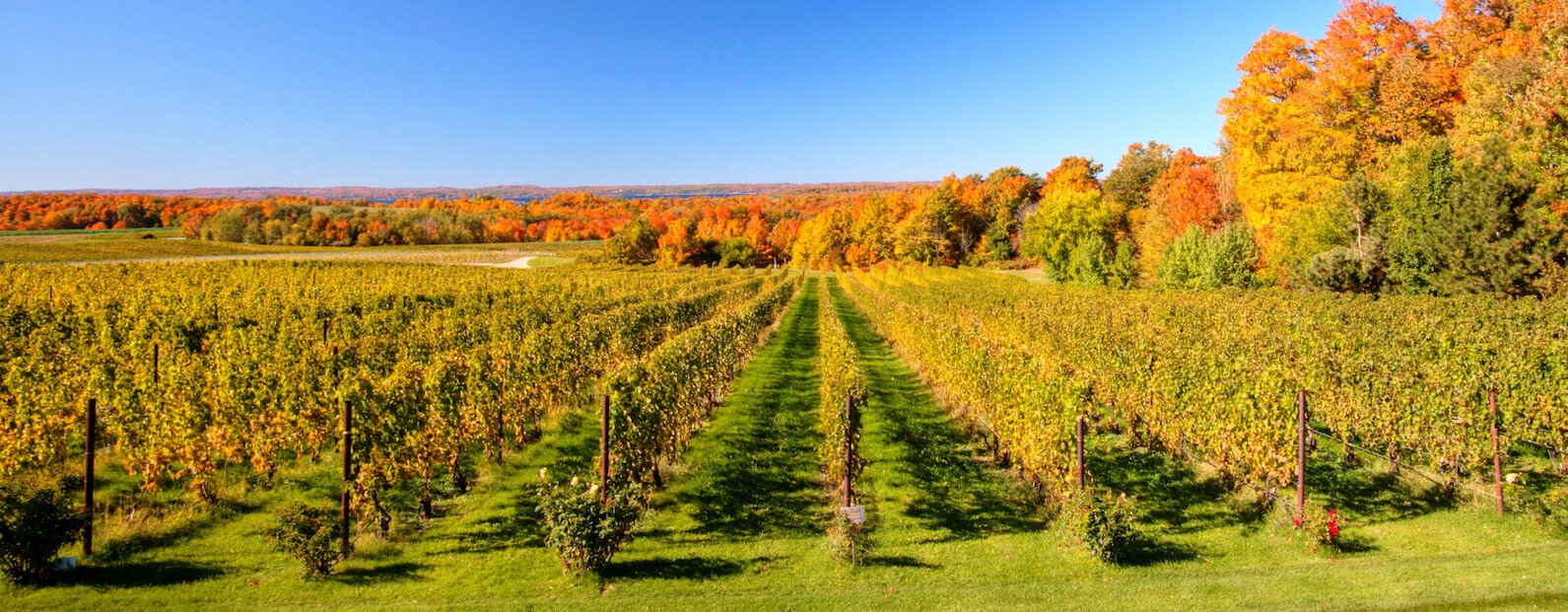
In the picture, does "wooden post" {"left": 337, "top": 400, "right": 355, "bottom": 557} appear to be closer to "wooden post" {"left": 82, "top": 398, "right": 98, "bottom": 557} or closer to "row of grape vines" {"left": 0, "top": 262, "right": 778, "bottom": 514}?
"row of grape vines" {"left": 0, "top": 262, "right": 778, "bottom": 514}

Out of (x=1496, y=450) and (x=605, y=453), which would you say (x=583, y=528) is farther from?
(x=1496, y=450)

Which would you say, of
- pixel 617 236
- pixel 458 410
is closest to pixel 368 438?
pixel 458 410

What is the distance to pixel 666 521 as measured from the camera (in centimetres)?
814

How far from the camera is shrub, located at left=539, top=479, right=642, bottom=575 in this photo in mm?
6410

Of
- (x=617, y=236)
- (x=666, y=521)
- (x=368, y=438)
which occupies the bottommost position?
(x=666, y=521)

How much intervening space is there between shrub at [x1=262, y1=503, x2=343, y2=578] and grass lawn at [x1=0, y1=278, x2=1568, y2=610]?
0.56 ft

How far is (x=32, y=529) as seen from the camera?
19.2 ft

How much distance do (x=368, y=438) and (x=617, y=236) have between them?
76.3m

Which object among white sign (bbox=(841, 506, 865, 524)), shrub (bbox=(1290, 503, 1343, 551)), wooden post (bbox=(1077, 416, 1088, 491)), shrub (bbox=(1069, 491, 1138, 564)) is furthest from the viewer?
wooden post (bbox=(1077, 416, 1088, 491))

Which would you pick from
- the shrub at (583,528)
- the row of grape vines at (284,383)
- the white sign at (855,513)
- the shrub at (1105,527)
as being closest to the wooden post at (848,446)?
the white sign at (855,513)

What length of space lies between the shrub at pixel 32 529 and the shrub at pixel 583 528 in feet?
14.1

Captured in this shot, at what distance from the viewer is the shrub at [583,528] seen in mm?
6410

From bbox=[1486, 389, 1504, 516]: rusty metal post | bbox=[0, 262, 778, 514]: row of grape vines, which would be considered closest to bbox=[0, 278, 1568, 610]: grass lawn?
bbox=[1486, 389, 1504, 516]: rusty metal post

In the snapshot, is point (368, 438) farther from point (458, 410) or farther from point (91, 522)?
point (91, 522)
